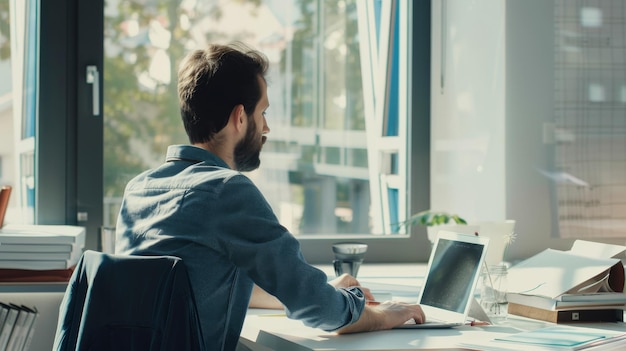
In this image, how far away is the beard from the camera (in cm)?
208

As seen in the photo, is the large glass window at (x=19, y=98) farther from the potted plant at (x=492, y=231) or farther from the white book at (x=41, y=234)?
the potted plant at (x=492, y=231)

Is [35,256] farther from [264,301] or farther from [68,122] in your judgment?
[264,301]

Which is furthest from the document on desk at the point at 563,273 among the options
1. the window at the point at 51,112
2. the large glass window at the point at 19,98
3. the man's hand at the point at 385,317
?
the large glass window at the point at 19,98

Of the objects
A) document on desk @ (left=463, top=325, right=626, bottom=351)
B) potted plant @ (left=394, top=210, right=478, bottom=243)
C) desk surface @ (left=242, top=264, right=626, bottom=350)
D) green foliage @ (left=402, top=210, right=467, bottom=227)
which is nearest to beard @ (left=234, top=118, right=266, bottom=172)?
desk surface @ (left=242, top=264, right=626, bottom=350)

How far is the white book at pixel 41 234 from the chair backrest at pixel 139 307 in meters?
0.92

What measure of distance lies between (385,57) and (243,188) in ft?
5.52

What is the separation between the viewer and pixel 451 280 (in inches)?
87.1

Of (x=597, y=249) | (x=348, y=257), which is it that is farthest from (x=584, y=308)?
(x=348, y=257)

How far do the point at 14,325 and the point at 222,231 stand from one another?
1090 millimetres

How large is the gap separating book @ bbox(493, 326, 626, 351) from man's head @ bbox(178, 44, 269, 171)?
76cm

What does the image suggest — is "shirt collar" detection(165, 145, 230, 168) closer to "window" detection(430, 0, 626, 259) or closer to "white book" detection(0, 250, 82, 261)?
"white book" detection(0, 250, 82, 261)

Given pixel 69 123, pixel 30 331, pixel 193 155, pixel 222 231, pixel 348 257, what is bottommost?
pixel 30 331

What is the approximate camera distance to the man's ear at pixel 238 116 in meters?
2.04

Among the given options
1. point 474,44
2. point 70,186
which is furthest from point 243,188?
point 474,44
